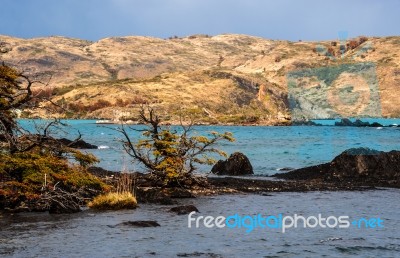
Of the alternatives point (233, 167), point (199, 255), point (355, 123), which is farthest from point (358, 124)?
point (199, 255)

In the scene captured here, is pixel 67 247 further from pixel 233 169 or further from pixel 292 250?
pixel 233 169

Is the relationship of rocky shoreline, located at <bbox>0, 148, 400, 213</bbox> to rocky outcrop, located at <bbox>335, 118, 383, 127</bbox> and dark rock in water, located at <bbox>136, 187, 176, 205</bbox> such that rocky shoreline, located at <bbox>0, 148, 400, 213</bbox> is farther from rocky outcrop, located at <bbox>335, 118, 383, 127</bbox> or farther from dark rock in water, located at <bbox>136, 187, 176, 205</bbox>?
rocky outcrop, located at <bbox>335, 118, 383, 127</bbox>

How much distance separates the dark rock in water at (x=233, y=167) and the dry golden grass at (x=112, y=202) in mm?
17667

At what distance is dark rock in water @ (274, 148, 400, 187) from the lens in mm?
34656

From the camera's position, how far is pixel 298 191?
30.1 meters

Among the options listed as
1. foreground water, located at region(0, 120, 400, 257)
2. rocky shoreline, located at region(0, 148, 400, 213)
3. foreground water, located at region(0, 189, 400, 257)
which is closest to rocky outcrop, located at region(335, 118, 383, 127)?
rocky shoreline, located at region(0, 148, 400, 213)

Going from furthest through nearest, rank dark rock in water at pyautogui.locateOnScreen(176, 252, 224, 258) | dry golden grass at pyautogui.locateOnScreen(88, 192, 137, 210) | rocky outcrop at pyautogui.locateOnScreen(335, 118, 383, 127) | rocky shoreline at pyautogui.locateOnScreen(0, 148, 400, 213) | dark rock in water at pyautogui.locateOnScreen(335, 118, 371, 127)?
1. dark rock in water at pyautogui.locateOnScreen(335, 118, 371, 127)
2. rocky outcrop at pyautogui.locateOnScreen(335, 118, 383, 127)
3. rocky shoreline at pyautogui.locateOnScreen(0, 148, 400, 213)
4. dry golden grass at pyautogui.locateOnScreen(88, 192, 137, 210)
5. dark rock in water at pyautogui.locateOnScreen(176, 252, 224, 258)

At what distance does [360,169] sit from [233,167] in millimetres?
8882

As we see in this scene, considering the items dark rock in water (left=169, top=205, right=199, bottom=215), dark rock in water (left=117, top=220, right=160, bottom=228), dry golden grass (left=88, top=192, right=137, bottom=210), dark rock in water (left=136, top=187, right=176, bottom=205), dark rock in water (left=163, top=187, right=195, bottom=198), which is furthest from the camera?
dark rock in water (left=163, top=187, right=195, bottom=198)

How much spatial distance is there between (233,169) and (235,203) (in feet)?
49.4

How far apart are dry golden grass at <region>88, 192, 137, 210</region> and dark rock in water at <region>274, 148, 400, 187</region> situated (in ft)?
51.5

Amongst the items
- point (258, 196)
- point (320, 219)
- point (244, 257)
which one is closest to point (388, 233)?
point (320, 219)

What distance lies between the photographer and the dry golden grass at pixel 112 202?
22.9 metres

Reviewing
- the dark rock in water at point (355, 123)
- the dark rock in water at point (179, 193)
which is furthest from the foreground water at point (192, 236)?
the dark rock in water at point (355, 123)
